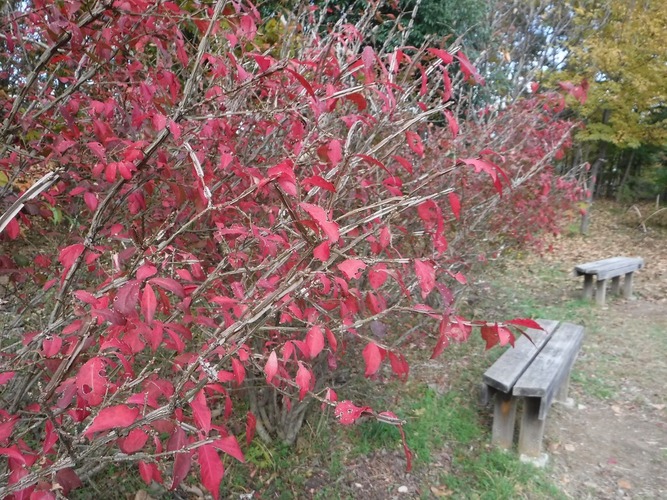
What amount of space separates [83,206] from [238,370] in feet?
5.27

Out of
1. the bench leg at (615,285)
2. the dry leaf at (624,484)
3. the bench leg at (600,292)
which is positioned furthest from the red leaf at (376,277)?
the bench leg at (615,285)

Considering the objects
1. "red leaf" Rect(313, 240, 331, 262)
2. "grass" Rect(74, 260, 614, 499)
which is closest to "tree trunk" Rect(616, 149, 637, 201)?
"grass" Rect(74, 260, 614, 499)

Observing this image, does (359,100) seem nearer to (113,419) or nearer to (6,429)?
(113,419)

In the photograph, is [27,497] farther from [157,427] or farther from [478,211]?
[478,211]

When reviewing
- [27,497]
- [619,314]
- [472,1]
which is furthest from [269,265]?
[472,1]

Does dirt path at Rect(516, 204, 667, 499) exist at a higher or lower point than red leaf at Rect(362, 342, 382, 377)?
lower

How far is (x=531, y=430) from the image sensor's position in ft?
10.6

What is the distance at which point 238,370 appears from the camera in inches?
59.6

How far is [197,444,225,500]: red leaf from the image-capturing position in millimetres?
A: 1007

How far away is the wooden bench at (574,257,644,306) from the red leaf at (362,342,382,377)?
5.97m

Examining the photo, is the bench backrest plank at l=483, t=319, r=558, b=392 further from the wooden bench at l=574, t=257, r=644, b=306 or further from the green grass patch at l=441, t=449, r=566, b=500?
the wooden bench at l=574, t=257, r=644, b=306

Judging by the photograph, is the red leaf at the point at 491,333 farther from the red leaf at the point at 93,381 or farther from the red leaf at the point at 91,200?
the red leaf at the point at 91,200

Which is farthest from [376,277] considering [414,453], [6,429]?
[414,453]

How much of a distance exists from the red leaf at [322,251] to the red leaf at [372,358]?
0.39m
